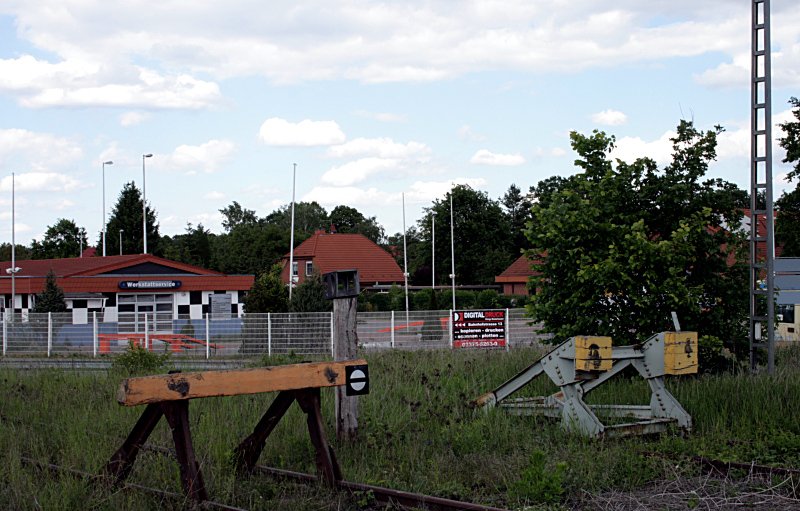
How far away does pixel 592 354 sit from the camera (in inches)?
370

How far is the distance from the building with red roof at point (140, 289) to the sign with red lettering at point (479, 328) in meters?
17.4

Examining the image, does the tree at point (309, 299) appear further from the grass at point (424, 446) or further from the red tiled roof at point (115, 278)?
the grass at point (424, 446)

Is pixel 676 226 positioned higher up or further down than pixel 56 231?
further down

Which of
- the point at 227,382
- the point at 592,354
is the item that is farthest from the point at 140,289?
the point at 227,382

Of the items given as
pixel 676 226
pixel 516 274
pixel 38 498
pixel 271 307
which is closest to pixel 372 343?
pixel 271 307

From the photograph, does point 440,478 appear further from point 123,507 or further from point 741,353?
point 741,353

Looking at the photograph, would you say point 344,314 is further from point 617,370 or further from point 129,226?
point 129,226

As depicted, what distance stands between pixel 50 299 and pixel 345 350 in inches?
1271

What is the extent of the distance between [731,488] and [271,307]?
2871 cm

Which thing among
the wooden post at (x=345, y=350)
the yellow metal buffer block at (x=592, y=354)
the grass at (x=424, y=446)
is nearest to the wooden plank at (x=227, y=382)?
the grass at (x=424, y=446)

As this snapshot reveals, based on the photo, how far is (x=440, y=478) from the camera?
310 inches

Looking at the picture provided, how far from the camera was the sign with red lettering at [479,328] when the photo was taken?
27656mm

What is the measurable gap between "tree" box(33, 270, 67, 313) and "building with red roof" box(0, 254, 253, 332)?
187 cm

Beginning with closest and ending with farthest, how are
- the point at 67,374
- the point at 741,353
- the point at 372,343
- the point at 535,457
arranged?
the point at 535,457
the point at 741,353
the point at 67,374
the point at 372,343
